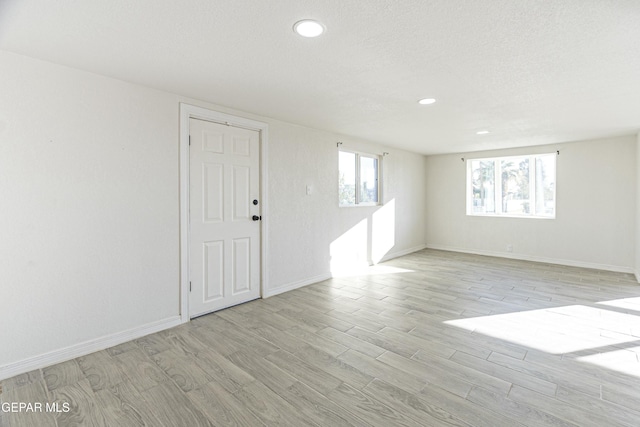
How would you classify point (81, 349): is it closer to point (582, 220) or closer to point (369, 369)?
point (369, 369)

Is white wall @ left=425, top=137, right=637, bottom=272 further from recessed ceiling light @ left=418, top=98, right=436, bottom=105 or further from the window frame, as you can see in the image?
recessed ceiling light @ left=418, top=98, right=436, bottom=105

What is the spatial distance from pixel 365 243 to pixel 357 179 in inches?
45.5

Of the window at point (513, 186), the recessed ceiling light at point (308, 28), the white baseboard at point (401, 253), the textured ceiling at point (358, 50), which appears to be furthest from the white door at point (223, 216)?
the window at point (513, 186)

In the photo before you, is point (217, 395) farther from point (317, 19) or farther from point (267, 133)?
point (267, 133)

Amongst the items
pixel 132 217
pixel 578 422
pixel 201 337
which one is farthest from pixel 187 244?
pixel 578 422

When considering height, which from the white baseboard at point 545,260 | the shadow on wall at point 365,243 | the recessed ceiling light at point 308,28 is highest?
the recessed ceiling light at point 308,28

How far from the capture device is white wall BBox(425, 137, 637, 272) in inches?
191

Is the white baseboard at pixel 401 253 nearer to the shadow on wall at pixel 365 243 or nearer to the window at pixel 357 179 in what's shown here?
the shadow on wall at pixel 365 243

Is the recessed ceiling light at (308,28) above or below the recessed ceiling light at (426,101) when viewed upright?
below

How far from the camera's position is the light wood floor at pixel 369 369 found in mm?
1727

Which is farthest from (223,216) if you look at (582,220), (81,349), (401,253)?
(582,220)

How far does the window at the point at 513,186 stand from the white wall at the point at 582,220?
188mm

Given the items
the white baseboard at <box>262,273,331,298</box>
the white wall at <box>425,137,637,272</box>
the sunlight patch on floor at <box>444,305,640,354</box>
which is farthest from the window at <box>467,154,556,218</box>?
the white baseboard at <box>262,273,331,298</box>

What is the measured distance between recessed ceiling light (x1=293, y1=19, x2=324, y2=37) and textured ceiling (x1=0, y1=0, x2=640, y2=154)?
0.05 metres
